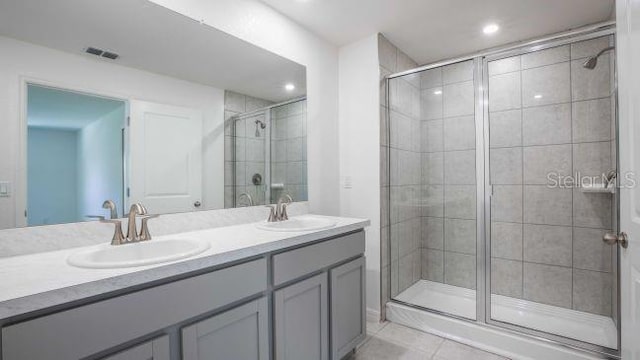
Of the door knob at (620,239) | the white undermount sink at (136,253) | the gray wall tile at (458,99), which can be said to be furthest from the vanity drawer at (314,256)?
the gray wall tile at (458,99)

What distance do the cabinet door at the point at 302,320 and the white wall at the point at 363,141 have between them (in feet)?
3.10

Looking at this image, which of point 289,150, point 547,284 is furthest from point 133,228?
point 547,284

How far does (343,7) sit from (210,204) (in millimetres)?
1624

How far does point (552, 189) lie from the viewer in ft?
7.82

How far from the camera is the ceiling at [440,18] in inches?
81.1

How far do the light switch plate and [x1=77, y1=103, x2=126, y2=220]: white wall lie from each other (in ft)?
0.70

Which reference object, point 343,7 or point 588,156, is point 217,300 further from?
point 588,156

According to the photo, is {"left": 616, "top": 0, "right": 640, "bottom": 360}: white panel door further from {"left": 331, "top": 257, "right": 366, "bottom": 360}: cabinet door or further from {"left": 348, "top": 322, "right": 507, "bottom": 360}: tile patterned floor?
{"left": 331, "top": 257, "right": 366, "bottom": 360}: cabinet door

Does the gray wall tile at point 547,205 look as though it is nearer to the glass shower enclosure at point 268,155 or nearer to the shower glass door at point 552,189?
the shower glass door at point 552,189

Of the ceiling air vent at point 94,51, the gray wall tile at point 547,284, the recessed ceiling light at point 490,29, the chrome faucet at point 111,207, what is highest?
the recessed ceiling light at point 490,29

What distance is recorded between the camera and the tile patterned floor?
195 centimetres

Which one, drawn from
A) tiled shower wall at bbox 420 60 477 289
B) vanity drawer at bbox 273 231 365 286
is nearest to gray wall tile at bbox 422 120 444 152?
tiled shower wall at bbox 420 60 477 289

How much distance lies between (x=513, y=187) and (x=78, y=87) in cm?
301

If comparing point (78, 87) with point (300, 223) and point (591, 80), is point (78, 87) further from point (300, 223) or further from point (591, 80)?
point (591, 80)
